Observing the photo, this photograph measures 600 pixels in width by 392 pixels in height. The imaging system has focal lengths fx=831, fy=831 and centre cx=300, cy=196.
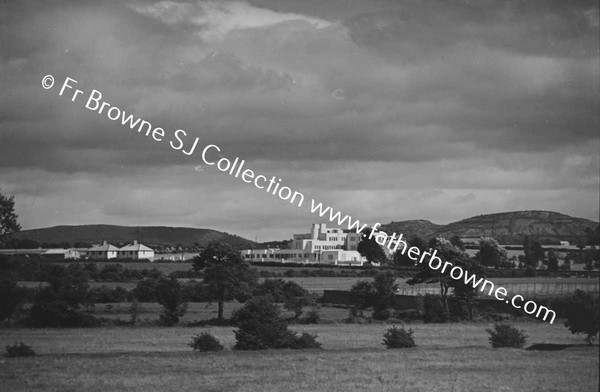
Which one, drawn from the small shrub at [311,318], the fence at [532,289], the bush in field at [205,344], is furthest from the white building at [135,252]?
the bush in field at [205,344]

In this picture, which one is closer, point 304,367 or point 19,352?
point 304,367

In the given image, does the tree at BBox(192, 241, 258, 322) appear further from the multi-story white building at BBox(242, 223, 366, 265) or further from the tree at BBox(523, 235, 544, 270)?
the multi-story white building at BBox(242, 223, 366, 265)

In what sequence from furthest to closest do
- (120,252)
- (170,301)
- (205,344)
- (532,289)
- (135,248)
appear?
(135,248) → (120,252) → (532,289) → (170,301) → (205,344)

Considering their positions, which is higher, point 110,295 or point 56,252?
point 56,252

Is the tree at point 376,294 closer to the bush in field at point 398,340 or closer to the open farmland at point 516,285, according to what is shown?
the open farmland at point 516,285

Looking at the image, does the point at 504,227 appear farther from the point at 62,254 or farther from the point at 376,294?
the point at 62,254

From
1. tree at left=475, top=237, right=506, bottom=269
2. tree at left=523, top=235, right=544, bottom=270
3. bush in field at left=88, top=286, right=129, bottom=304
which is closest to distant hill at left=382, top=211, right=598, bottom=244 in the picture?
tree at left=523, top=235, right=544, bottom=270

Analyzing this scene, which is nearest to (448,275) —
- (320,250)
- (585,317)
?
(585,317)
